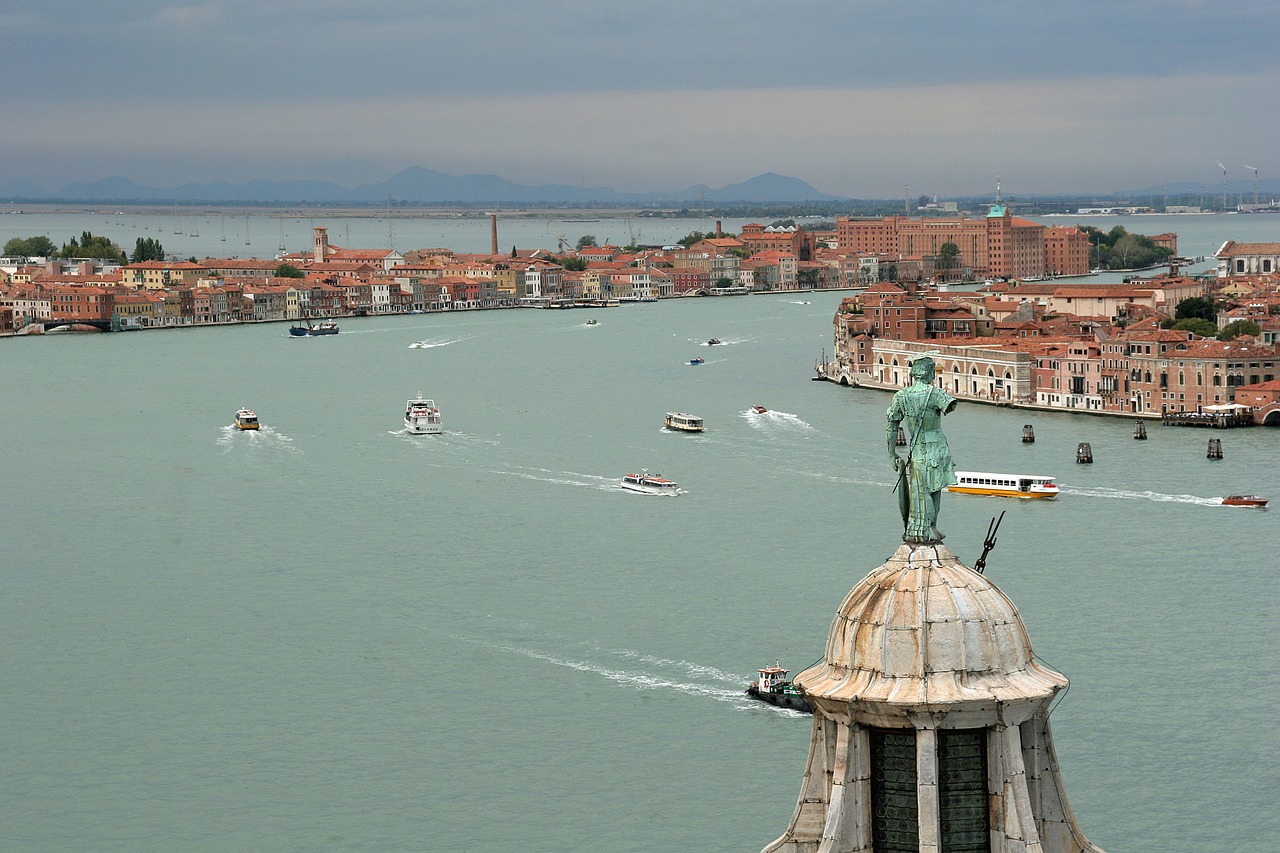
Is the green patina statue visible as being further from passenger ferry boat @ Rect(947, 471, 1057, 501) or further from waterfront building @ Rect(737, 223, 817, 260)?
waterfront building @ Rect(737, 223, 817, 260)

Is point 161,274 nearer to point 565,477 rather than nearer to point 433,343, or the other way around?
point 433,343

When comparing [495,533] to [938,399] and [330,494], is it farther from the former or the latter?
[938,399]

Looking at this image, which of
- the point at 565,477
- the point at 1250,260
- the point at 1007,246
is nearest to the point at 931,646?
the point at 565,477

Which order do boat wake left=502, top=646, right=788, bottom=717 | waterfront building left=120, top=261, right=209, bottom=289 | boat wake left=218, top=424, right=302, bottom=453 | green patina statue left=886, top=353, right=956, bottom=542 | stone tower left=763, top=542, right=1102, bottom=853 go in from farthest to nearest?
waterfront building left=120, top=261, right=209, bottom=289
boat wake left=218, top=424, right=302, bottom=453
boat wake left=502, top=646, right=788, bottom=717
green patina statue left=886, top=353, right=956, bottom=542
stone tower left=763, top=542, right=1102, bottom=853

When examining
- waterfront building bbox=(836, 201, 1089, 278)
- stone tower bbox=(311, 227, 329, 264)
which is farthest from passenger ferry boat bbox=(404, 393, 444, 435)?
waterfront building bbox=(836, 201, 1089, 278)

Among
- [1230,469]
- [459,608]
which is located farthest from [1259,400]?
[459,608]
